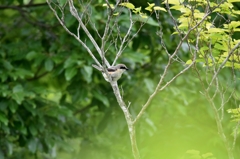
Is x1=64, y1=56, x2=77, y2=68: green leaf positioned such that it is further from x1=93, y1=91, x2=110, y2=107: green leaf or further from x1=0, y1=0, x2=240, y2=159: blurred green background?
x1=93, y1=91, x2=110, y2=107: green leaf

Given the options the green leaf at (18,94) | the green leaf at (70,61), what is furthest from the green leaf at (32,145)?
the green leaf at (70,61)

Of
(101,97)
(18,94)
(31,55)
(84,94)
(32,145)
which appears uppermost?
(31,55)

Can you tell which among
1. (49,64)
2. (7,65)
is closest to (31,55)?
(49,64)

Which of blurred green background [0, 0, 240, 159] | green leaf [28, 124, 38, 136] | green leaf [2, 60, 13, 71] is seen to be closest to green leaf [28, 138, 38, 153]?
blurred green background [0, 0, 240, 159]

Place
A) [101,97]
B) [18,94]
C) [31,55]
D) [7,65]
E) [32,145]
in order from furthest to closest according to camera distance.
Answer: [101,97] → [32,145] → [31,55] → [7,65] → [18,94]

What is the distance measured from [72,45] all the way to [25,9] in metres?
1.27

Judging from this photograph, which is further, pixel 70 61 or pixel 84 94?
pixel 84 94

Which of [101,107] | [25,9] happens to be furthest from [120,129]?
[25,9]

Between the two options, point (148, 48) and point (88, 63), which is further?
point (148, 48)

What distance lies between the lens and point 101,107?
28.2ft

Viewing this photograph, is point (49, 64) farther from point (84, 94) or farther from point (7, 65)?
point (84, 94)

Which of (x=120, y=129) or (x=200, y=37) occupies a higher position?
(x=200, y=37)

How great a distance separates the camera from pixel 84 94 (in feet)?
26.0

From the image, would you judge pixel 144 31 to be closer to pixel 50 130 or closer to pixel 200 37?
pixel 50 130
